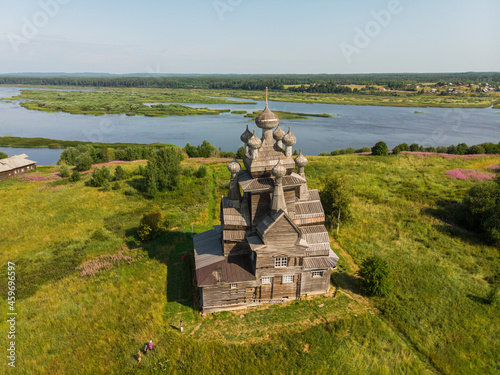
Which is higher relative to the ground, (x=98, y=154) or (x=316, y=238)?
(x=316, y=238)

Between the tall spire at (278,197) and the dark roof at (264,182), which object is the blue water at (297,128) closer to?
the dark roof at (264,182)

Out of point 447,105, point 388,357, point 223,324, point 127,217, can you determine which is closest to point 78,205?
point 127,217

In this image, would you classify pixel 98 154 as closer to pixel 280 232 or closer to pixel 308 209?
pixel 308 209

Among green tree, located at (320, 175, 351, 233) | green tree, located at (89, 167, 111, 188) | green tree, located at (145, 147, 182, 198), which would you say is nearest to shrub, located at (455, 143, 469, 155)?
green tree, located at (320, 175, 351, 233)

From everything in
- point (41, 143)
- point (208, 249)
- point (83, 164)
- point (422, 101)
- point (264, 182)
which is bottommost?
point (41, 143)

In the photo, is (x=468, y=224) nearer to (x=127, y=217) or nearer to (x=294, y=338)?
(x=294, y=338)

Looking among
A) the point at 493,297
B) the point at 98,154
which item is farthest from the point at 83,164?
the point at 493,297

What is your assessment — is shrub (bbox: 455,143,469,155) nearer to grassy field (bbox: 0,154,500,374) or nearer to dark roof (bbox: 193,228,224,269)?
grassy field (bbox: 0,154,500,374)
